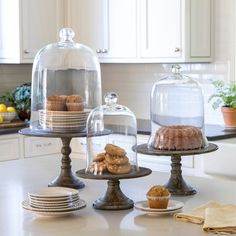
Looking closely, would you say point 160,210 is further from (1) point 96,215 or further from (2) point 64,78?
(2) point 64,78

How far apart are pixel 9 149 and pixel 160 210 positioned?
3.03 meters

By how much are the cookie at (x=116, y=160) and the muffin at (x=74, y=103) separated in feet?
1.64

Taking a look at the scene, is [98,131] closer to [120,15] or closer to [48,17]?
[120,15]

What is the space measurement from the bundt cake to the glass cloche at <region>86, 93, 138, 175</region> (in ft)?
0.35

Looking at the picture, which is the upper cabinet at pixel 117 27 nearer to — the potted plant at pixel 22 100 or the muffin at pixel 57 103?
the potted plant at pixel 22 100

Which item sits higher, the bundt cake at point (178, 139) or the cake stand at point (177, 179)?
the bundt cake at point (178, 139)

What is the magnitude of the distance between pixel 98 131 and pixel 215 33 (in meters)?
2.70

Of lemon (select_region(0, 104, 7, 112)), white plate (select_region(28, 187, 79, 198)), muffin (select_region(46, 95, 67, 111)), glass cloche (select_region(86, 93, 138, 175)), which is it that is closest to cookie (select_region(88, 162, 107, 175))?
glass cloche (select_region(86, 93, 138, 175))

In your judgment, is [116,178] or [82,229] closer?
[82,229]

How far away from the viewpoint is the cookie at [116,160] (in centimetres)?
225

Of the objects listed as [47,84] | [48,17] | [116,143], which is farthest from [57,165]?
[48,17]

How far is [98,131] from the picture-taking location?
100 inches

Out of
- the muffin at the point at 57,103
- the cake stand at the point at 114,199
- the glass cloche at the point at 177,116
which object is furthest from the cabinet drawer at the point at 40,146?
the cake stand at the point at 114,199

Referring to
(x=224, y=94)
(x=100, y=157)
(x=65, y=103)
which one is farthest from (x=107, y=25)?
(x=100, y=157)
